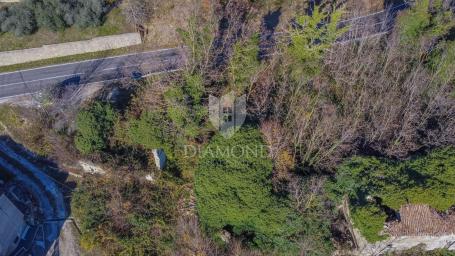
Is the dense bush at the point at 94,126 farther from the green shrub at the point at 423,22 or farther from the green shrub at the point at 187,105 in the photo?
the green shrub at the point at 423,22

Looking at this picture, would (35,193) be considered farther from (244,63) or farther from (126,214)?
(244,63)

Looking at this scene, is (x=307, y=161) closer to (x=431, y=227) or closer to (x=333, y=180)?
A: (x=333, y=180)

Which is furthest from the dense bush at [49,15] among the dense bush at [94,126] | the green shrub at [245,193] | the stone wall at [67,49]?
the green shrub at [245,193]

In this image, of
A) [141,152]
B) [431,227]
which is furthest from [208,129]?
[431,227]

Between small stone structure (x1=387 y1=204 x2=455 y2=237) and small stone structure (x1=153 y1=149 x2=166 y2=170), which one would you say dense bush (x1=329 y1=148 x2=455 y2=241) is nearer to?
small stone structure (x1=387 y1=204 x2=455 y2=237)

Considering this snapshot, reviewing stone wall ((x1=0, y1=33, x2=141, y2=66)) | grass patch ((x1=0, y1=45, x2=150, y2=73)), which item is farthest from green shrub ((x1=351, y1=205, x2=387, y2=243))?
stone wall ((x1=0, y1=33, x2=141, y2=66))

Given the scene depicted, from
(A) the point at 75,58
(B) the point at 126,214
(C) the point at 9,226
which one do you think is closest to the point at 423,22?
(B) the point at 126,214
